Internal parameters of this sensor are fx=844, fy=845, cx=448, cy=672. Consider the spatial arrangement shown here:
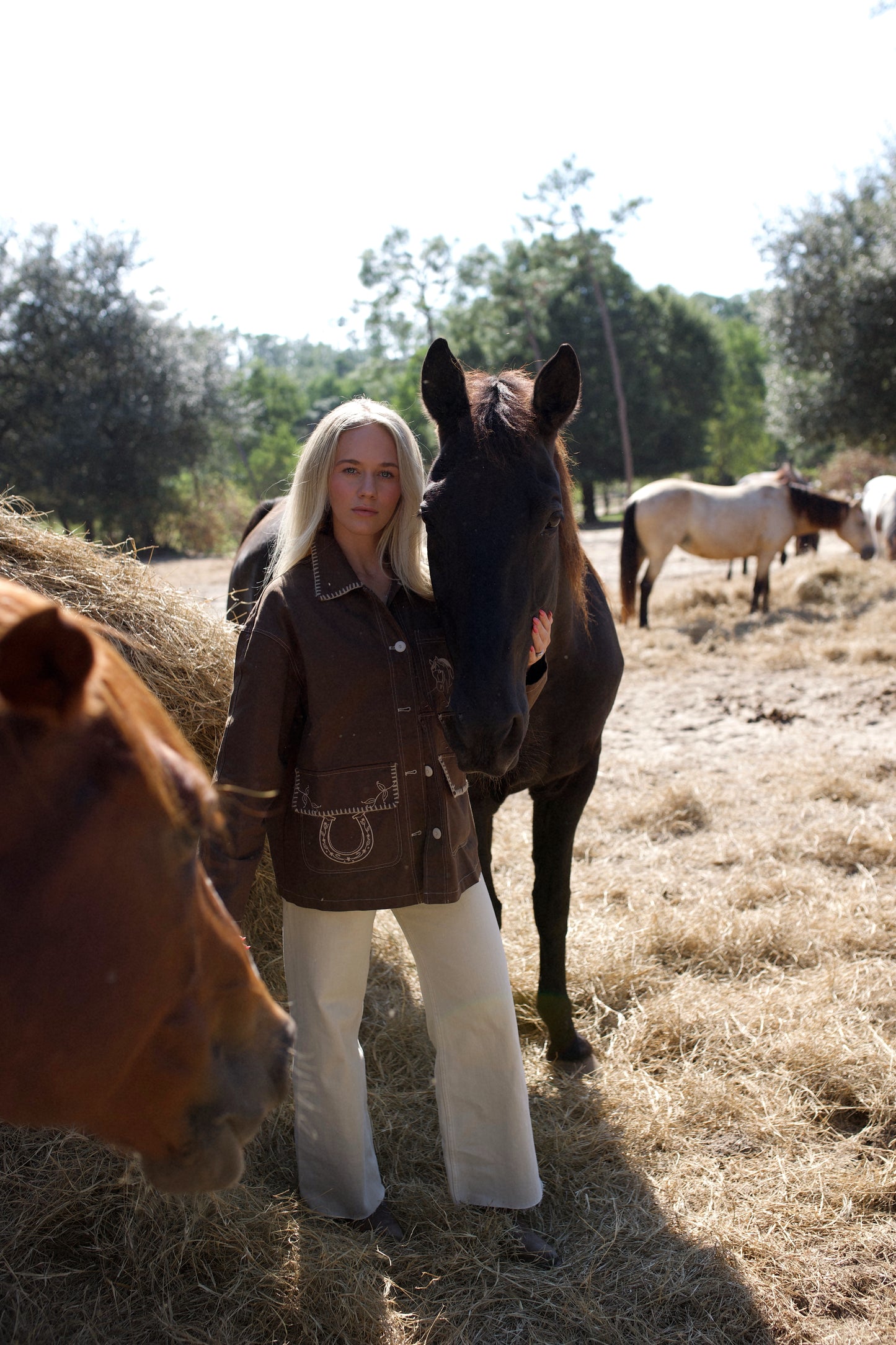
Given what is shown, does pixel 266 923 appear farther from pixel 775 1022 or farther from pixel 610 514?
pixel 610 514

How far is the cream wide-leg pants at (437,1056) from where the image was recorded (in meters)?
1.94

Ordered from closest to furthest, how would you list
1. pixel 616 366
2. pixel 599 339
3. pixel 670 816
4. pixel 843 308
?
pixel 670 816 → pixel 843 308 → pixel 616 366 → pixel 599 339

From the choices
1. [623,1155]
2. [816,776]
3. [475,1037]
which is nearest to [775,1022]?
[623,1155]

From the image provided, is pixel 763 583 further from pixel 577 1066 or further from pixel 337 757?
pixel 337 757

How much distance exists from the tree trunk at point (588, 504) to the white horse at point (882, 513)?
1462 cm

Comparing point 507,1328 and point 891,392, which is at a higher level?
point 891,392

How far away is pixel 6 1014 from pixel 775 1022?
2720 mm

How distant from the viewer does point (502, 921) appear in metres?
3.65

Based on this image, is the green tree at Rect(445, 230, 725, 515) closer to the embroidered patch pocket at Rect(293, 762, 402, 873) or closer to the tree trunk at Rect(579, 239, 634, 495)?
the tree trunk at Rect(579, 239, 634, 495)

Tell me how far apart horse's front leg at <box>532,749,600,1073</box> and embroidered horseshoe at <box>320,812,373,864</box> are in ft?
3.58

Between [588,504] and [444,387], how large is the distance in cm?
2763

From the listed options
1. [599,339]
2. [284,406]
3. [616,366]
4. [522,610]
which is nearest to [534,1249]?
[522,610]

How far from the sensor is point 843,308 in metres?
15.9

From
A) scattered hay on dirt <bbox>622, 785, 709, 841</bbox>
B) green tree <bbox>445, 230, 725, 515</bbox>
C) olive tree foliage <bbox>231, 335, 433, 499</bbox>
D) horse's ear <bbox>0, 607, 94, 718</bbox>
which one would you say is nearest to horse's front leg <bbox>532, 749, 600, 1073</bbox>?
scattered hay on dirt <bbox>622, 785, 709, 841</bbox>
